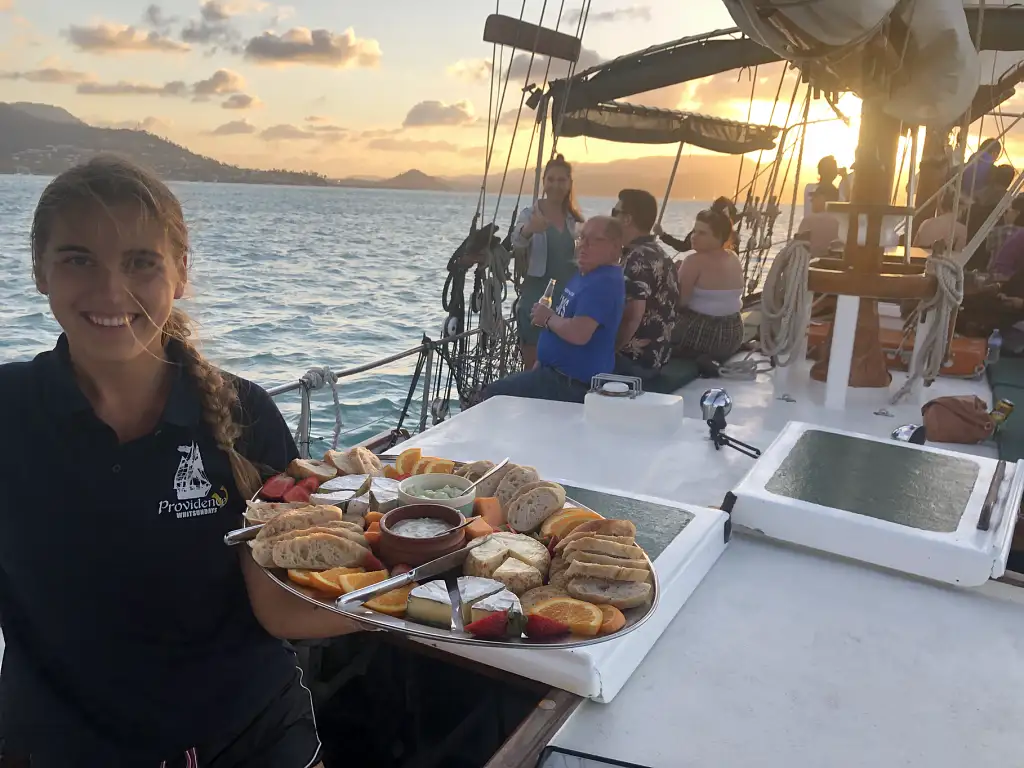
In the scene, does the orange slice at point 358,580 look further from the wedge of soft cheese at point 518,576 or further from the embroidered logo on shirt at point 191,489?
the embroidered logo on shirt at point 191,489

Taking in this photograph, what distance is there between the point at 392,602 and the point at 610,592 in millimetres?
350

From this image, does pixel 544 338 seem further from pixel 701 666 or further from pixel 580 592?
pixel 580 592

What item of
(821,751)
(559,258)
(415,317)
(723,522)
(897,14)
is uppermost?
(897,14)

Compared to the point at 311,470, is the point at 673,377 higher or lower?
lower

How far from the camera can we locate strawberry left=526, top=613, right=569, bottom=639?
118cm

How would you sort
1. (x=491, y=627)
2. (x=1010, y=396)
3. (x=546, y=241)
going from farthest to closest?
(x=546, y=241) → (x=1010, y=396) → (x=491, y=627)

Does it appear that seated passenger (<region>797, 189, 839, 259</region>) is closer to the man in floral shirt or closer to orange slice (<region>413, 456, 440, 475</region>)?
the man in floral shirt

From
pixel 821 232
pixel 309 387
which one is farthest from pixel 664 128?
pixel 309 387

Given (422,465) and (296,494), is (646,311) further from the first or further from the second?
(296,494)

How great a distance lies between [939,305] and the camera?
3.93 metres

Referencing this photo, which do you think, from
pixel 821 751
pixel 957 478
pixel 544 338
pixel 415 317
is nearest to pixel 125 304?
pixel 821 751

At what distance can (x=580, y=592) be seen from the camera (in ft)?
4.23

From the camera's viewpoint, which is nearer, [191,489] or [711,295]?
[191,489]

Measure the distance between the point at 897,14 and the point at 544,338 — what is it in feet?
6.77
